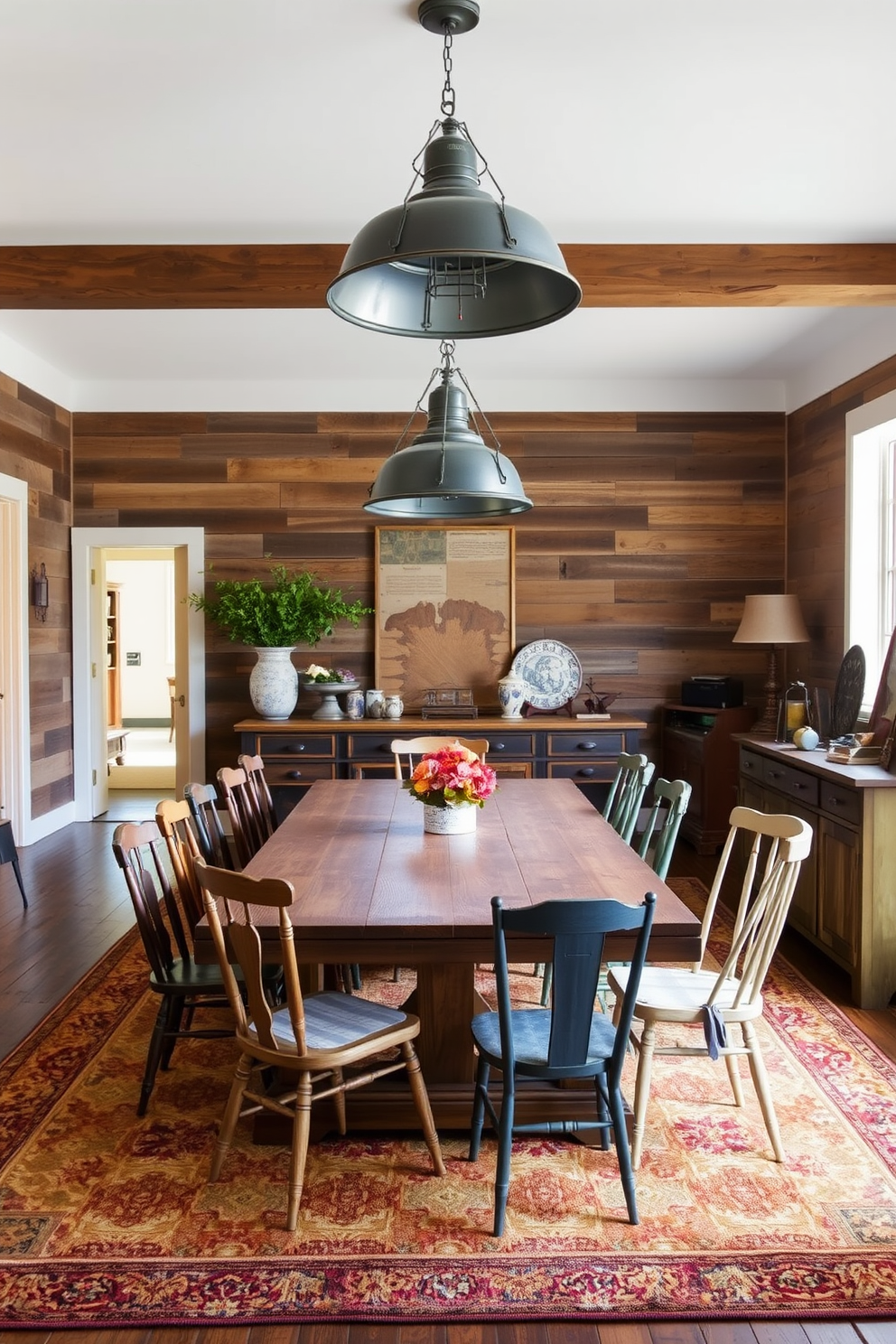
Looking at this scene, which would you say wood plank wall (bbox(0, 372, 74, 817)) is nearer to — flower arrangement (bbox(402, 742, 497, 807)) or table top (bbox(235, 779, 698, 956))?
table top (bbox(235, 779, 698, 956))

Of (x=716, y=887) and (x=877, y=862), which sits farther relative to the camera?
(x=877, y=862)

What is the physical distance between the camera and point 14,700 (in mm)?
6281

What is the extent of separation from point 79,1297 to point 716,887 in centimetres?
197

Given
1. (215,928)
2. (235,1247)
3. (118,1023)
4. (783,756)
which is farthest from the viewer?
(783,756)

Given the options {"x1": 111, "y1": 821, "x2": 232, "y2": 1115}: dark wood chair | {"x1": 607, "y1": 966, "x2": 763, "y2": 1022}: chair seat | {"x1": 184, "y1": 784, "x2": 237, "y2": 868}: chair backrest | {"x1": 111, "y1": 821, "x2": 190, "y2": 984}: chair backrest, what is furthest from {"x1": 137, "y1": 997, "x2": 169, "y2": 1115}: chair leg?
{"x1": 607, "y1": 966, "x2": 763, "y2": 1022}: chair seat

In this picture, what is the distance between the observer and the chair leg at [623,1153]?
7.92 ft

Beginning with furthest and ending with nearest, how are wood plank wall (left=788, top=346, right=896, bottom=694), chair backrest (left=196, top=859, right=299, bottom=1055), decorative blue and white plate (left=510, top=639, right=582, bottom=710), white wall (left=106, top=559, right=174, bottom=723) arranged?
1. white wall (left=106, top=559, right=174, bottom=723)
2. decorative blue and white plate (left=510, top=639, right=582, bottom=710)
3. wood plank wall (left=788, top=346, right=896, bottom=694)
4. chair backrest (left=196, top=859, right=299, bottom=1055)

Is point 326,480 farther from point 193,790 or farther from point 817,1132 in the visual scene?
point 817,1132

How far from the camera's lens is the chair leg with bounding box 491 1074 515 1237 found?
2.37 meters

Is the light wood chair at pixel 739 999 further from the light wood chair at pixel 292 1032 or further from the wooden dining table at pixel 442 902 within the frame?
the light wood chair at pixel 292 1032

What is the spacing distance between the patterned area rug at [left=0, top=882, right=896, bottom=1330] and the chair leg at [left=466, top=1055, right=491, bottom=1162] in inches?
Result: 1.8

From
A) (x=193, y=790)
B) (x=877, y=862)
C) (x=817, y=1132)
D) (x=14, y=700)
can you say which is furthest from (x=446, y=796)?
(x=14, y=700)

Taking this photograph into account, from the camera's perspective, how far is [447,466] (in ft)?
10.0

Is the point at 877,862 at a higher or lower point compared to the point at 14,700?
lower
